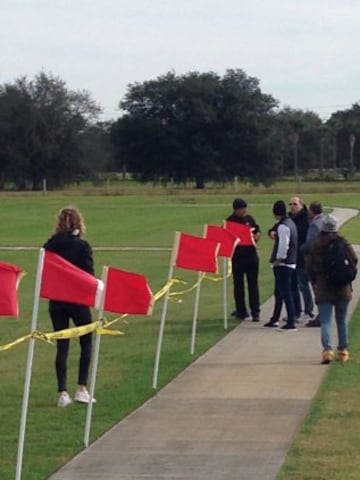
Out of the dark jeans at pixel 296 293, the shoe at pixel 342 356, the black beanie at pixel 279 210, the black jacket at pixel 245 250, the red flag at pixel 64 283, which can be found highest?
the black beanie at pixel 279 210

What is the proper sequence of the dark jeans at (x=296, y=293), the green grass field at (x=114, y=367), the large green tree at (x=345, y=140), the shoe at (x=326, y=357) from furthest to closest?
the large green tree at (x=345, y=140), the dark jeans at (x=296, y=293), the shoe at (x=326, y=357), the green grass field at (x=114, y=367)

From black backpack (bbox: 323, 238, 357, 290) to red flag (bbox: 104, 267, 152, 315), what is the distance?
357 cm

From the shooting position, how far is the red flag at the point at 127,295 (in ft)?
31.7

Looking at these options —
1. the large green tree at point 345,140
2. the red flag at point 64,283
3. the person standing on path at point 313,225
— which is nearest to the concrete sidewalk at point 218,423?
the red flag at point 64,283

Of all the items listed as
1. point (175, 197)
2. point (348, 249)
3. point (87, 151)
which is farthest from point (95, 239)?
point (87, 151)

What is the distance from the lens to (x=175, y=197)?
267 feet

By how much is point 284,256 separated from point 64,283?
7574 mm

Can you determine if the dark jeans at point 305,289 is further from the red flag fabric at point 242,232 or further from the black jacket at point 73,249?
the black jacket at point 73,249

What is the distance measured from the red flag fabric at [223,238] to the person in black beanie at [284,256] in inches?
22.4

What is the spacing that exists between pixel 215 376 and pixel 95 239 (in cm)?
2684

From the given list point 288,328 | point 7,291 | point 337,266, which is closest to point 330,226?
point 337,266

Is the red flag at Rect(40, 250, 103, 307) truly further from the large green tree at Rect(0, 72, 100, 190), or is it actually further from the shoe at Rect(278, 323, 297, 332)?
the large green tree at Rect(0, 72, 100, 190)

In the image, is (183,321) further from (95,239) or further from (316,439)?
(95,239)

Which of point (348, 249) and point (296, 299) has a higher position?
point (348, 249)
